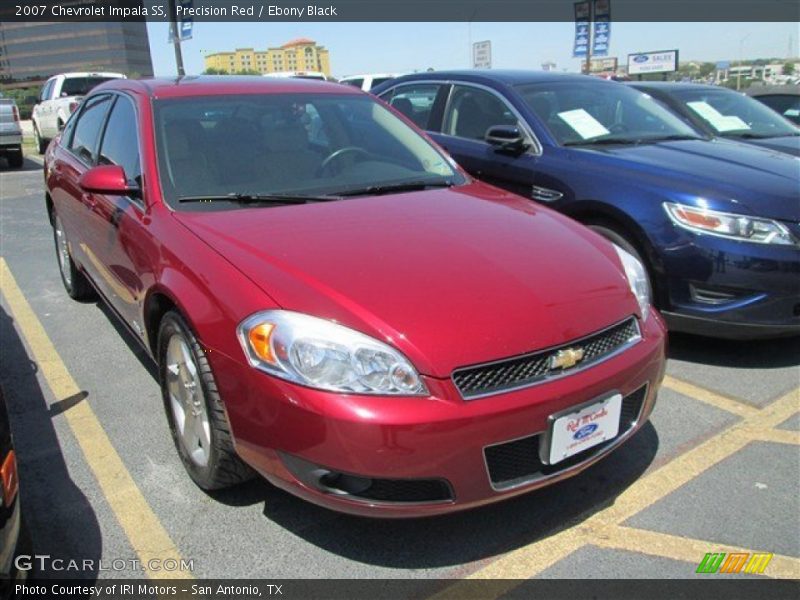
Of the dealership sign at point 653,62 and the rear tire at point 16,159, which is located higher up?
the dealership sign at point 653,62

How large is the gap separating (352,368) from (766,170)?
10.8 feet

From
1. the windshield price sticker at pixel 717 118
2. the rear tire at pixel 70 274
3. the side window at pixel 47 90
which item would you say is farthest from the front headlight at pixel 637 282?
the side window at pixel 47 90

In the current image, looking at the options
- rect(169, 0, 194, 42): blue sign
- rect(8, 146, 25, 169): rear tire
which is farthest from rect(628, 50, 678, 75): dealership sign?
rect(8, 146, 25, 169): rear tire

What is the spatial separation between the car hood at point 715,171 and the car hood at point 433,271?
4.05 ft

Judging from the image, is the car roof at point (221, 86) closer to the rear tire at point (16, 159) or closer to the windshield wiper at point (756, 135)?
the windshield wiper at point (756, 135)

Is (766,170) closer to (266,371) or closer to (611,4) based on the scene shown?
(266,371)

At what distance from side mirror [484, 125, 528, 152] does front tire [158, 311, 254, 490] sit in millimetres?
2787

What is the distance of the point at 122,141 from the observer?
3443 millimetres

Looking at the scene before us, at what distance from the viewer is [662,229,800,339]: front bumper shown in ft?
11.7

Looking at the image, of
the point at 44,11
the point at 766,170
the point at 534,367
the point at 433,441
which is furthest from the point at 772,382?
the point at 44,11

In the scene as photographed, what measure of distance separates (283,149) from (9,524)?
6.49 feet

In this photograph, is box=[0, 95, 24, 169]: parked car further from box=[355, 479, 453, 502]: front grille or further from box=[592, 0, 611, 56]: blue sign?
box=[592, 0, 611, 56]: blue sign

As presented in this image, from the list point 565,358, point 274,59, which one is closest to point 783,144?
point 565,358

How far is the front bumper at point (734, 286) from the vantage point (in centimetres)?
356
